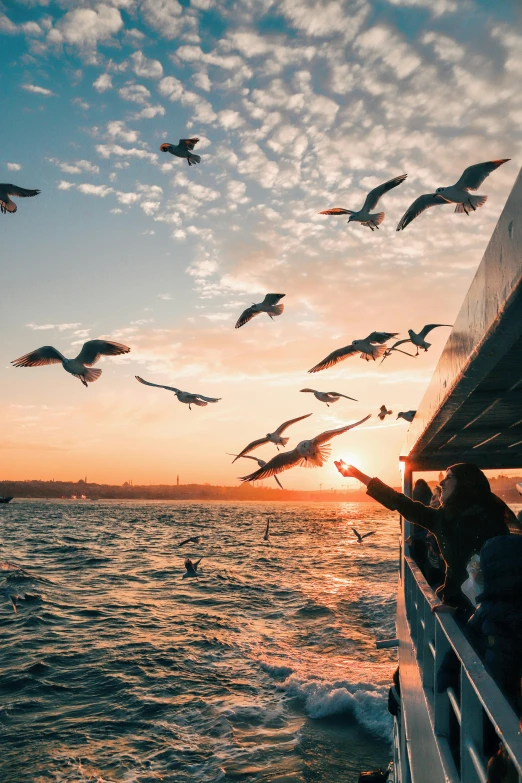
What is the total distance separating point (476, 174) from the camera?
7383 mm

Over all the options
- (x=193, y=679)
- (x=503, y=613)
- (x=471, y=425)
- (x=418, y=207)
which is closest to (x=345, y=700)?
(x=193, y=679)

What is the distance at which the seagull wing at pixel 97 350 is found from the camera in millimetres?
10602

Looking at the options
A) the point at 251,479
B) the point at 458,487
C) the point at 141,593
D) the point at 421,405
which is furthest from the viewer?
the point at 141,593

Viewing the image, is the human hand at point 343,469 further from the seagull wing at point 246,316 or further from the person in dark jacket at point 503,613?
the seagull wing at point 246,316

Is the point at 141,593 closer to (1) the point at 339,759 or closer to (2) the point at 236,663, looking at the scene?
(2) the point at 236,663

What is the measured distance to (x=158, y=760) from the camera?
9883mm

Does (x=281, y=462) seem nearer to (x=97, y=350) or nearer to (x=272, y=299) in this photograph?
(x=272, y=299)

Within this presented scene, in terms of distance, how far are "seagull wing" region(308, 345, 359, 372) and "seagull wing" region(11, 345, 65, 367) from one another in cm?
475

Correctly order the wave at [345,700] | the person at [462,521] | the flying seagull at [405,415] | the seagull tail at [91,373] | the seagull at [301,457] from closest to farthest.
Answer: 1. the person at [462,521]
2. the seagull at [301,457]
3. the seagull tail at [91,373]
4. the flying seagull at [405,415]
5. the wave at [345,700]

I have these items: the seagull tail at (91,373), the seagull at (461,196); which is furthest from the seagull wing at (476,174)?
the seagull tail at (91,373)

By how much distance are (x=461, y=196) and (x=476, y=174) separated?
1.08 feet

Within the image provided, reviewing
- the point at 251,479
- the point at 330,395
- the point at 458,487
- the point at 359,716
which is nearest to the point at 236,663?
the point at 359,716

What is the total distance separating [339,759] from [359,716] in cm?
206

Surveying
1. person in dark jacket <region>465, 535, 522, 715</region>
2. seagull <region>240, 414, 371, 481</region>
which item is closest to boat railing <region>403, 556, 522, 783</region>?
person in dark jacket <region>465, 535, 522, 715</region>
